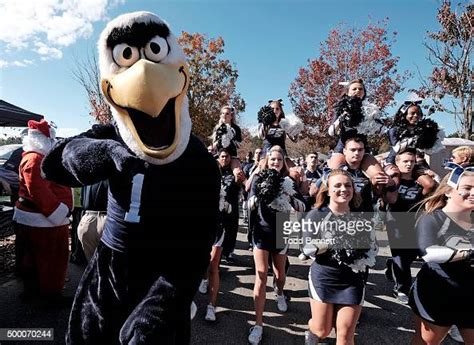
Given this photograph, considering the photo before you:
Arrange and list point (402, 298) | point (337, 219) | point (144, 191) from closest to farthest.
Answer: point (144, 191) < point (337, 219) < point (402, 298)

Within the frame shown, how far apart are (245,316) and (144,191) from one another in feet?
8.30

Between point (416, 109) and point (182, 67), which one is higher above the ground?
point (416, 109)

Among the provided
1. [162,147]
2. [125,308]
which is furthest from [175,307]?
[162,147]

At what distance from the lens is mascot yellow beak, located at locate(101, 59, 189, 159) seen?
124 centimetres

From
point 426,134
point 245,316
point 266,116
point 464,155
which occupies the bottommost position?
point 245,316

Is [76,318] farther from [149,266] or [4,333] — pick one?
[4,333]

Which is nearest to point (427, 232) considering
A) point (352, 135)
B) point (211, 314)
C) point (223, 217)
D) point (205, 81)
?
point (352, 135)

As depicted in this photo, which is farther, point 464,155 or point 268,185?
point 464,155

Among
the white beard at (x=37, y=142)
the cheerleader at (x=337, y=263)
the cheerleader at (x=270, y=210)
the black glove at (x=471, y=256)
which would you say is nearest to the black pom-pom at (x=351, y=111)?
the cheerleader at (x=337, y=263)

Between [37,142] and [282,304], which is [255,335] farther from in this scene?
[37,142]

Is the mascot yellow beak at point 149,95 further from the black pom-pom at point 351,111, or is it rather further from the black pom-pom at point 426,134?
the black pom-pom at point 426,134

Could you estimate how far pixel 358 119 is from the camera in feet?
10.3

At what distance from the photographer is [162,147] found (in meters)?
1.31

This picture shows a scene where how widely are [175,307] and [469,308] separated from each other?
198cm
